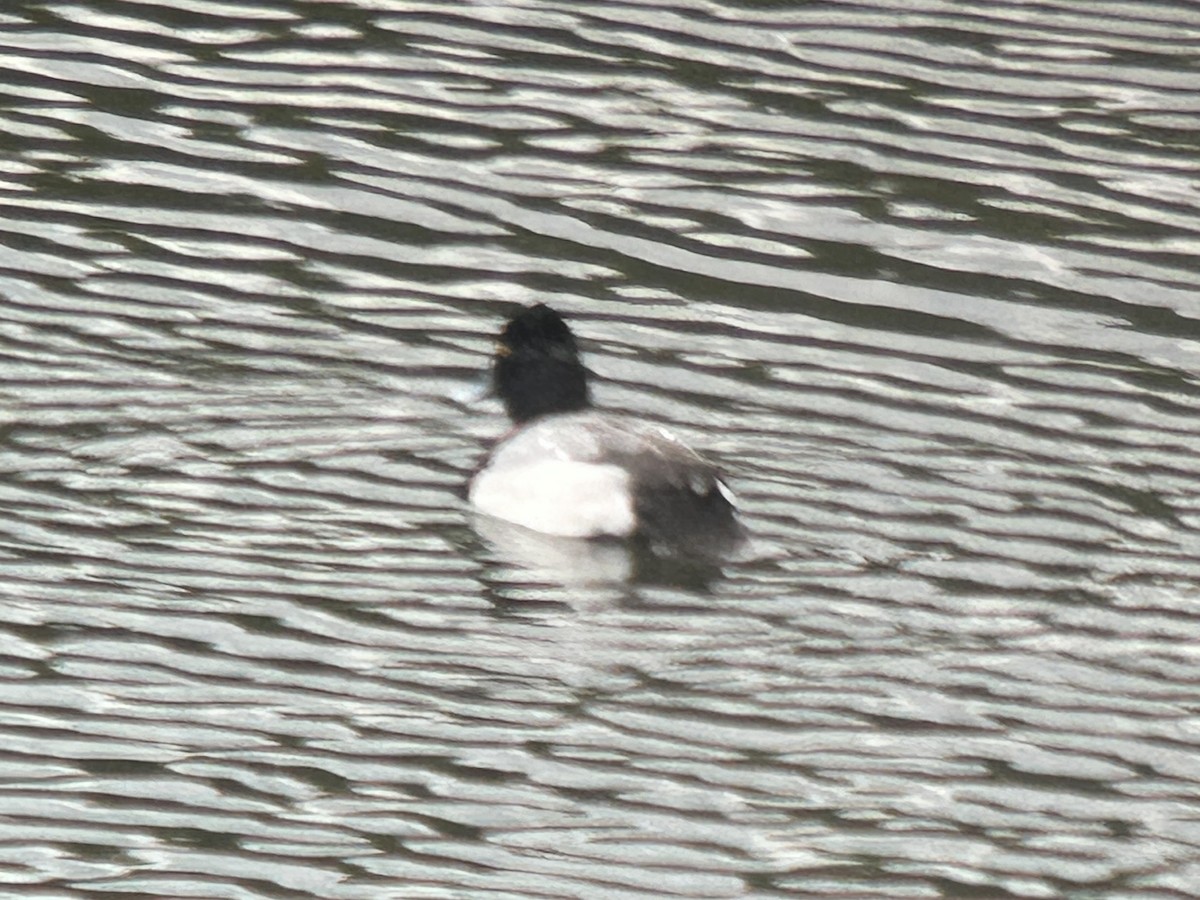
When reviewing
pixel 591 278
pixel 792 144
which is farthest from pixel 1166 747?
pixel 792 144

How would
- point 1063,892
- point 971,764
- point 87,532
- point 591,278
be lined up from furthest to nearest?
point 591,278 < point 87,532 < point 971,764 < point 1063,892

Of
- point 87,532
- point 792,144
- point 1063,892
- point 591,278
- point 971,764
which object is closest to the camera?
point 1063,892

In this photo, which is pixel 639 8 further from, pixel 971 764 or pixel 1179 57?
pixel 971 764

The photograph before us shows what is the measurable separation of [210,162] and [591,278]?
1999 millimetres

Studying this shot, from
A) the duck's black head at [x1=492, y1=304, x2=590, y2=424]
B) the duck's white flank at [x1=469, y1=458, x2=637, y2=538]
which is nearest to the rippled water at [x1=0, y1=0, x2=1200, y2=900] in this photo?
the duck's white flank at [x1=469, y1=458, x2=637, y2=538]

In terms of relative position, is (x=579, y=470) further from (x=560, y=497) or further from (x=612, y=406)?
(x=612, y=406)

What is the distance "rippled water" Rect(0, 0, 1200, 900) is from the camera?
862cm

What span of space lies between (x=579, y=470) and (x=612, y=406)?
1.08 meters

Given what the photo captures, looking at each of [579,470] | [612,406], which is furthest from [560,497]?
[612,406]

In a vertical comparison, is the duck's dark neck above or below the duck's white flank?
above

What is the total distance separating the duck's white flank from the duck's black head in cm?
66

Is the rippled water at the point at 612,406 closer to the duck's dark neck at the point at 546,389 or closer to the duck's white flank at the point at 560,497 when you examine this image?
the duck's white flank at the point at 560,497

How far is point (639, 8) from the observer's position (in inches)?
624

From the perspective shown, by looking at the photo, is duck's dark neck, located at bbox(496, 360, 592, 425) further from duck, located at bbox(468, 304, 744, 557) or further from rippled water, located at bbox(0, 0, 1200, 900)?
rippled water, located at bbox(0, 0, 1200, 900)
